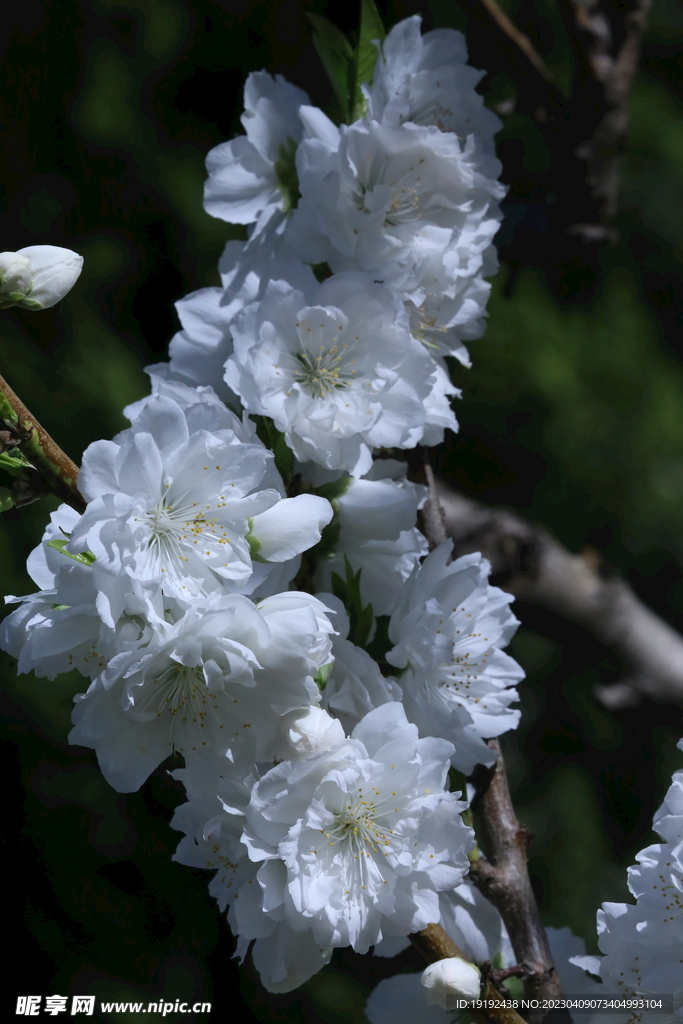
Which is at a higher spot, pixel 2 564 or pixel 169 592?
pixel 169 592

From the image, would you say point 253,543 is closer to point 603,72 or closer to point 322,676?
point 322,676

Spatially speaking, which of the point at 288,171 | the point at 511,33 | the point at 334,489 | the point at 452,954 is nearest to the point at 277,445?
the point at 334,489

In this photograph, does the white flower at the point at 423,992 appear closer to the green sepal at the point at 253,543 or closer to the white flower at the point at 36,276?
the green sepal at the point at 253,543

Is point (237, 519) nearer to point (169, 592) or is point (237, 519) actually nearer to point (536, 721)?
point (169, 592)

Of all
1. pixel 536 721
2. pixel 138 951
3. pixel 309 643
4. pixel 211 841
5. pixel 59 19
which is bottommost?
pixel 536 721

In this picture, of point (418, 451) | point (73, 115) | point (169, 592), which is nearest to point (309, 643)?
point (169, 592)

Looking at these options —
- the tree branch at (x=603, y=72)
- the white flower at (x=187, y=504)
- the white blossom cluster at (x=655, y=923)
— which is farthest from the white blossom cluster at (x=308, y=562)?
the tree branch at (x=603, y=72)
